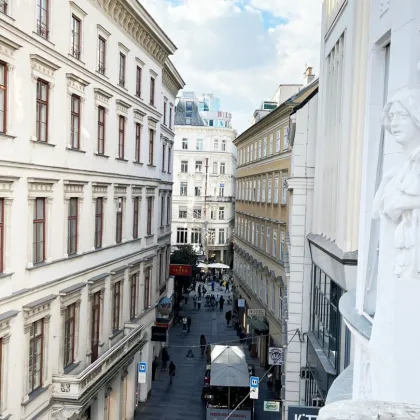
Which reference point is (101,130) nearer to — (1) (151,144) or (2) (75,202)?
(2) (75,202)

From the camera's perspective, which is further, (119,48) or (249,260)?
(249,260)

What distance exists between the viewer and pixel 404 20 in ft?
18.5

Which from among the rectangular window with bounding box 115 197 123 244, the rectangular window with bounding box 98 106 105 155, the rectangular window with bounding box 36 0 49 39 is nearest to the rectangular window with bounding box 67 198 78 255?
the rectangular window with bounding box 98 106 105 155

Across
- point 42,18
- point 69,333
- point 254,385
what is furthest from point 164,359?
point 42,18

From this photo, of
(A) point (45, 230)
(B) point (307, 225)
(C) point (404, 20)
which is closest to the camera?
(C) point (404, 20)

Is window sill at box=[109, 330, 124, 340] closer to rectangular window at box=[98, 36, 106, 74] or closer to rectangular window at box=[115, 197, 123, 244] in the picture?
A: rectangular window at box=[115, 197, 123, 244]

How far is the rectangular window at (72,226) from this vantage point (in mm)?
17938

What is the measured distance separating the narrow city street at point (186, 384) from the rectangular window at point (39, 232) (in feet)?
41.7

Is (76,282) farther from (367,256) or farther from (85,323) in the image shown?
(367,256)

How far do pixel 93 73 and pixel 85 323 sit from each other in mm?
9124

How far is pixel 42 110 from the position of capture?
15.6m

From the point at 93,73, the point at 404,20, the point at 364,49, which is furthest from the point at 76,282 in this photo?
the point at 404,20

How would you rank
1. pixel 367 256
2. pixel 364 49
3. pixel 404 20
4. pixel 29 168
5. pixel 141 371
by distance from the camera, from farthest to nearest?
pixel 141 371
pixel 29 168
pixel 364 49
pixel 367 256
pixel 404 20

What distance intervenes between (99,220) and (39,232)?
5474mm
